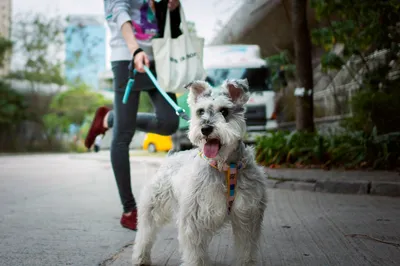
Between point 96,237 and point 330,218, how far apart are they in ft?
8.08

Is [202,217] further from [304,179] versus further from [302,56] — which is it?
[302,56]

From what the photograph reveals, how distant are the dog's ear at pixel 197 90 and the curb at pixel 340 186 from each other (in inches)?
178

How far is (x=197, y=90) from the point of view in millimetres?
3297

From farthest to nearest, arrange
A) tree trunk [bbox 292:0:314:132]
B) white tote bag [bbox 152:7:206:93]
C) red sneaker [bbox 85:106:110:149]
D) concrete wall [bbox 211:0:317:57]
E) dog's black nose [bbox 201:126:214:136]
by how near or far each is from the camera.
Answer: concrete wall [bbox 211:0:317:57], tree trunk [bbox 292:0:314:132], red sneaker [bbox 85:106:110:149], white tote bag [bbox 152:7:206:93], dog's black nose [bbox 201:126:214:136]

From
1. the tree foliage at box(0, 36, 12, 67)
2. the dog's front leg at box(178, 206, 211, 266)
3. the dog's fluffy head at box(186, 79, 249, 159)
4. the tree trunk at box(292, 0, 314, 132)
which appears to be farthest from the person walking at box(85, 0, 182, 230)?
the tree foliage at box(0, 36, 12, 67)

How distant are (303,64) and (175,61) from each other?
7.02 m

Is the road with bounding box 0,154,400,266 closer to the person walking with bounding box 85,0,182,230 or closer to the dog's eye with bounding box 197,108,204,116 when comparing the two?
the person walking with bounding box 85,0,182,230

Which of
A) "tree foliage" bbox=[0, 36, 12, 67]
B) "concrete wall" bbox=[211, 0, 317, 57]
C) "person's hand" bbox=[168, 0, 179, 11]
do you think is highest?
"tree foliage" bbox=[0, 36, 12, 67]

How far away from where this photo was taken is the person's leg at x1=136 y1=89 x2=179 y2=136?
460cm

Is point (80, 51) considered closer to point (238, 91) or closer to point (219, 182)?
point (238, 91)

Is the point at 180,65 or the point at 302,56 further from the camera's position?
the point at 302,56

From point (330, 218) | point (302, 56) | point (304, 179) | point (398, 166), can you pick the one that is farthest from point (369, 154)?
point (330, 218)

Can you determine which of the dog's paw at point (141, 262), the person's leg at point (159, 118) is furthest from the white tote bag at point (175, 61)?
the dog's paw at point (141, 262)

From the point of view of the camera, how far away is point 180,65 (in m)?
4.48
